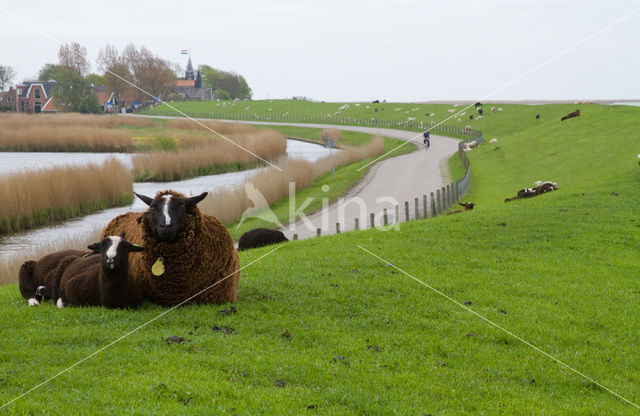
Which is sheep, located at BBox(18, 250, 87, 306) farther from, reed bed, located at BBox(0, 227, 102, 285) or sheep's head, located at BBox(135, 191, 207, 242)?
reed bed, located at BBox(0, 227, 102, 285)

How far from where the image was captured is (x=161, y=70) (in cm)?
7288

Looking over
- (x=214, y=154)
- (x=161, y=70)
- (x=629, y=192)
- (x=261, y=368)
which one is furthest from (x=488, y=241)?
(x=161, y=70)

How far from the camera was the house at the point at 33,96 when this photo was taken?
9788cm

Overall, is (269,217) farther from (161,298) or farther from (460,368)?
(460,368)

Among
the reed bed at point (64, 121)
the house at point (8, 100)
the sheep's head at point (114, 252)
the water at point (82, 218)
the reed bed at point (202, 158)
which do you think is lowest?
the water at point (82, 218)

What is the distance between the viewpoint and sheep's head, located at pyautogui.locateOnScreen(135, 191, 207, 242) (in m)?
10.1

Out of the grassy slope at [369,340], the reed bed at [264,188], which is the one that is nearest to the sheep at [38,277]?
the grassy slope at [369,340]

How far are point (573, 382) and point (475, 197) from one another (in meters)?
28.9

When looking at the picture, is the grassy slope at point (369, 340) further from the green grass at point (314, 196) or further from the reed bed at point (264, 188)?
the reed bed at point (264, 188)

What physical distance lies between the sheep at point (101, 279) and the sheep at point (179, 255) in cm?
36

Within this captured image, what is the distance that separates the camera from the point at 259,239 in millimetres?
21984

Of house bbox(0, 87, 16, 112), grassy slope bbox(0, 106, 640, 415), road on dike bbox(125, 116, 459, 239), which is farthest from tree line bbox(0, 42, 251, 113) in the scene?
grassy slope bbox(0, 106, 640, 415)

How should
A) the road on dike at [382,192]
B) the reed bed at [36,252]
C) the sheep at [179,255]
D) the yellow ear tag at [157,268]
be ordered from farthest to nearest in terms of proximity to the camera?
the road on dike at [382,192] → the reed bed at [36,252] → the yellow ear tag at [157,268] → the sheep at [179,255]

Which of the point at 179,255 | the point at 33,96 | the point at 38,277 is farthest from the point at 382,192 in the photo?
the point at 33,96
